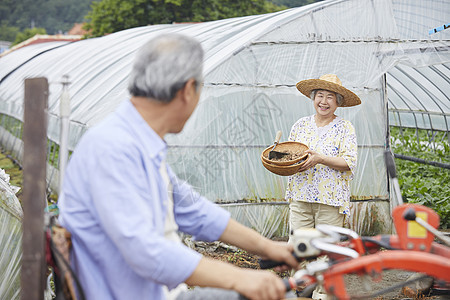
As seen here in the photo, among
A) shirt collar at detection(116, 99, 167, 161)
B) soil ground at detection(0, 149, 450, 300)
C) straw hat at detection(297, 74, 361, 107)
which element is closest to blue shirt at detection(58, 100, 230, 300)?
shirt collar at detection(116, 99, 167, 161)

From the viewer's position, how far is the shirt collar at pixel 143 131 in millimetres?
1705

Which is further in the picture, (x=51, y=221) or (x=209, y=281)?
(x=51, y=221)

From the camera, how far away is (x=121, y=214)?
1566 millimetres

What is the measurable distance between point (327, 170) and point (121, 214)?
288 centimetres

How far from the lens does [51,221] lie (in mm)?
1804

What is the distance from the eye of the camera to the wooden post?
5.53 ft

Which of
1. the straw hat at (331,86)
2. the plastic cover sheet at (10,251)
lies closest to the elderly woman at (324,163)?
the straw hat at (331,86)

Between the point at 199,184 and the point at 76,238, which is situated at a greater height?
the point at 76,238

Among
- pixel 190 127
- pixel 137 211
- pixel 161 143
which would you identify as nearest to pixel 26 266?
pixel 137 211

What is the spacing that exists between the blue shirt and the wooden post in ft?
0.28

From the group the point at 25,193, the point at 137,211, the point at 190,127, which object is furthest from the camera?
the point at 190,127

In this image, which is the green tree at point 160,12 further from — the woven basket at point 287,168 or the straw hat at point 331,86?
the woven basket at point 287,168

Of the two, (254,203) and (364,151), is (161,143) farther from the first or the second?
(364,151)

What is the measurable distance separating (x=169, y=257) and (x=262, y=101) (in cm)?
466
